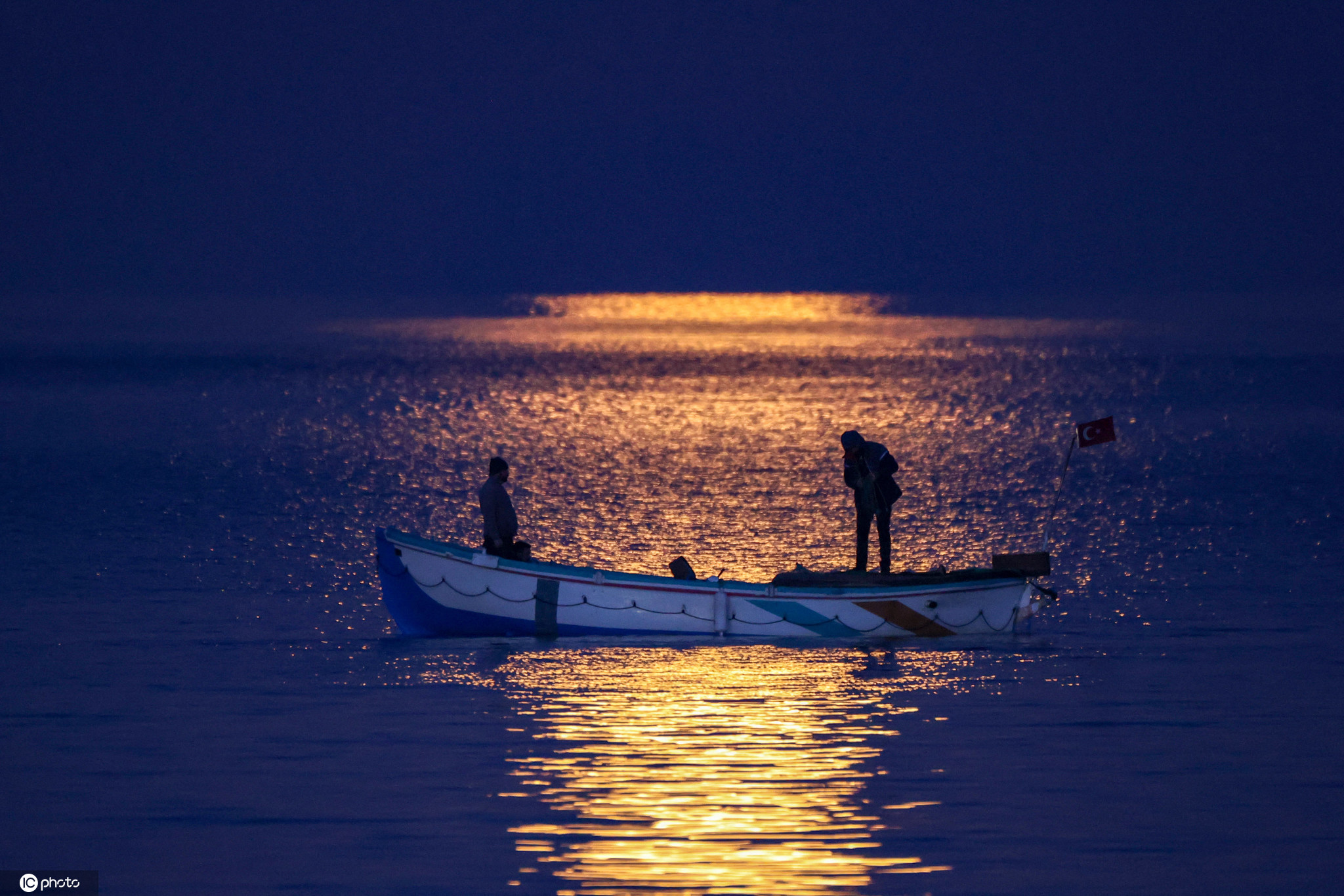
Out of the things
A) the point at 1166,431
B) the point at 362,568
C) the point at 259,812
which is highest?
the point at 1166,431

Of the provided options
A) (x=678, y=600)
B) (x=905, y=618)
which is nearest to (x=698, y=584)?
(x=678, y=600)

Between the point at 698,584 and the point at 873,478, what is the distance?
269 centimetres

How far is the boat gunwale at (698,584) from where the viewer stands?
921 inches

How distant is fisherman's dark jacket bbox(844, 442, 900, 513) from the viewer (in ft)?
79.7

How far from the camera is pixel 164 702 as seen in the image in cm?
2042

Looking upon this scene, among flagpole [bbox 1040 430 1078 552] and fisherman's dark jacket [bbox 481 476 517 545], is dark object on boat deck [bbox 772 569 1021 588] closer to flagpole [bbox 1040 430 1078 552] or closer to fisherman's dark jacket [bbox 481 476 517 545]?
flagpole [bbox 1040 430 1078 552]

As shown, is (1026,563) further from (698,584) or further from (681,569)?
(681,569)

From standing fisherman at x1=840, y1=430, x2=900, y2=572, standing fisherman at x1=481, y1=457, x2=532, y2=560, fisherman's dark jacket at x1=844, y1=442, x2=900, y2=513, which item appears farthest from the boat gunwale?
fisherman's dark jacket at x1=844, y1=442, x2=900, y2=513

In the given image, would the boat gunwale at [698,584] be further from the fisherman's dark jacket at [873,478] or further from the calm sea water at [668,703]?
the fisherman's dark jacket at [873,478]

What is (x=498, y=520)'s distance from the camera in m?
23.8

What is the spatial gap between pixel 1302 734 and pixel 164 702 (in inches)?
462

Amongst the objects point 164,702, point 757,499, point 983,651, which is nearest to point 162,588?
point 164,702

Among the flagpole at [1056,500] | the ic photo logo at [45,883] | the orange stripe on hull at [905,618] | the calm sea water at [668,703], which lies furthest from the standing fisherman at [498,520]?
the ic photo logo at [45,883]

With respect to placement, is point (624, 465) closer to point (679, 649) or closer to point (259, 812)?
point (679, 649)
